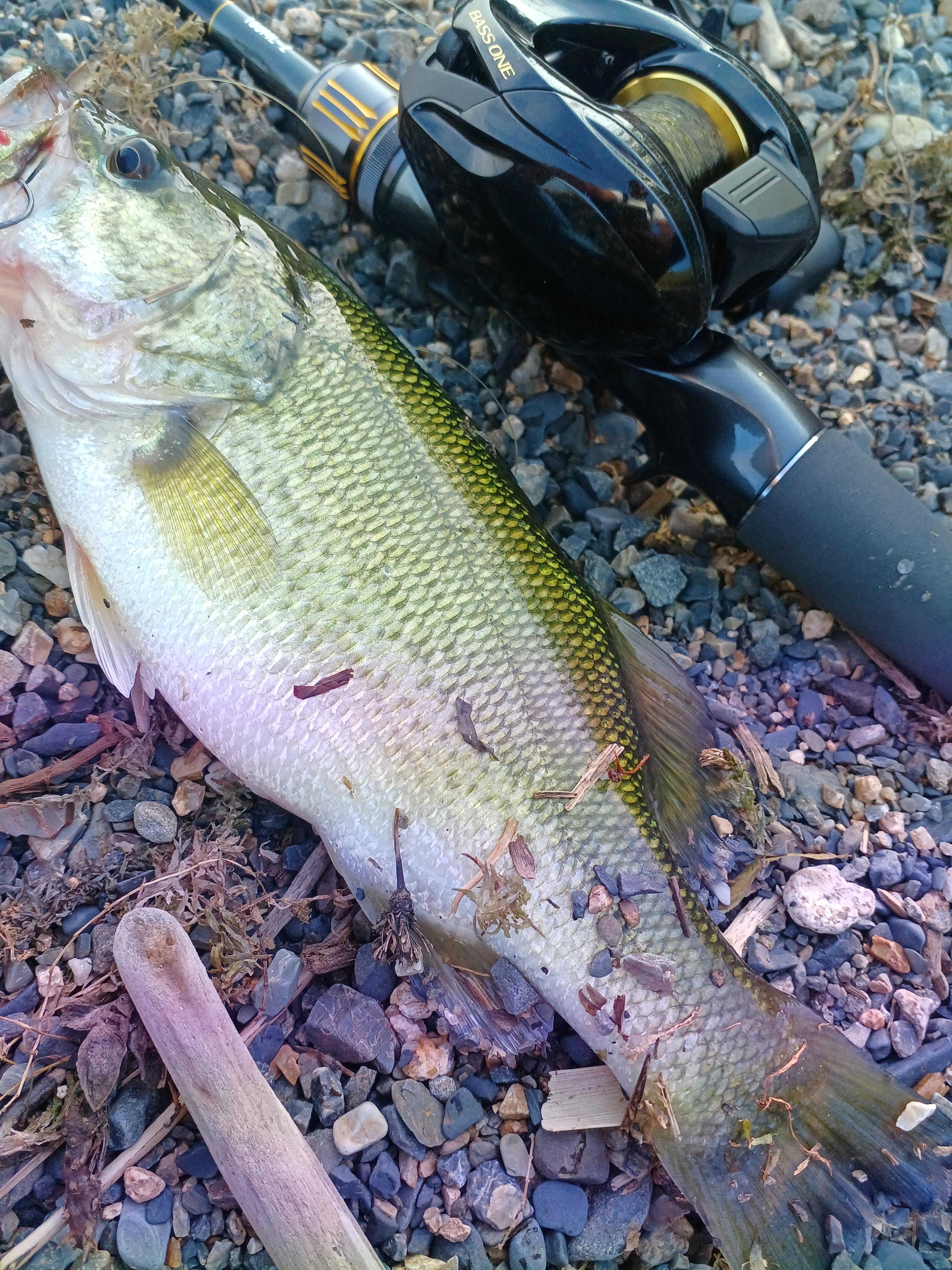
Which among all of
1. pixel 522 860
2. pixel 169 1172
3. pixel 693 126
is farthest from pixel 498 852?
pixel 693 126

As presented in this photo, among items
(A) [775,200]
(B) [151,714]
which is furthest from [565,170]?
(B) [151,714]

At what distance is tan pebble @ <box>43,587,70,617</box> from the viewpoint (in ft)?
6.78

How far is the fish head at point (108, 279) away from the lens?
1.79m

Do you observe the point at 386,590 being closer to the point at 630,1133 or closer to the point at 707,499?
the point at 707,499

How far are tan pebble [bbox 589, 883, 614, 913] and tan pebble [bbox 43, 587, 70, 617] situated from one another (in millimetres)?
A: 1346

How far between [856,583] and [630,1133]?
1299 millimetres

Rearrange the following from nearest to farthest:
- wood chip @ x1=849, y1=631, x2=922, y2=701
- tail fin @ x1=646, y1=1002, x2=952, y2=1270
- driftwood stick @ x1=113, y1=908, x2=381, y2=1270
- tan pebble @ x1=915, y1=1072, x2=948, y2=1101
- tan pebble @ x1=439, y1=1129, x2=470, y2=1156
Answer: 1. driftwood stick @ x1=113, y1=908, x2=381, y2=1270
2. tail fin @ x1=646, y1=1002, x2=952, y2=1270
3. tan pebble @ x1=439, y1=1129, x2=470, y2=1156
4. tan pebble @ x1=915, y1=1072, x2=948, y2=1101
5. wood chip @ x1=849, y1=631, x2=922, y2=701

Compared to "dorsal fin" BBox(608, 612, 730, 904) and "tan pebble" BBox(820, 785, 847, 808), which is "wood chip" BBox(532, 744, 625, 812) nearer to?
"dorsal fin" BBox(608, 612, 730, 904)

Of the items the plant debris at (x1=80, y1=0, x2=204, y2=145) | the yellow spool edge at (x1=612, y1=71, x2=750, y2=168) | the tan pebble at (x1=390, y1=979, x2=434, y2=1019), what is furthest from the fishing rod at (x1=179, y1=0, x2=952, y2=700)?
the tan pebble at (x1=390, y1=979, x2=434, y2=1019)

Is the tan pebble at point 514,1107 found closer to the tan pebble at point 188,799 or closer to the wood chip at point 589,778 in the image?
the wood chip at point 589,778

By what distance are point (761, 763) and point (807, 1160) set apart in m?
0.83

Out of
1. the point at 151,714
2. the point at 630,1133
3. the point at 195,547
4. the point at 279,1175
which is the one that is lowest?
the point at 279,1175

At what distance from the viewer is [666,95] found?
194cm

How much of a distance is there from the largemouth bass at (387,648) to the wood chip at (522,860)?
13 mm
